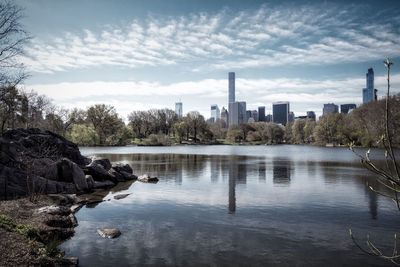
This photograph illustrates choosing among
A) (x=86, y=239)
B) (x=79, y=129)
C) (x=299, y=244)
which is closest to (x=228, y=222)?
(x=299, y=244)

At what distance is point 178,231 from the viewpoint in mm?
12508

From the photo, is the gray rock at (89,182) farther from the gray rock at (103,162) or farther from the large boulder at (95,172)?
the gray rock at (103,162)

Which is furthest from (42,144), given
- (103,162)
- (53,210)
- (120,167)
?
(120,167)

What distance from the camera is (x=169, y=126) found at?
137250mm

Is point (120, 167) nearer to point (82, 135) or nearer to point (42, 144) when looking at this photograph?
point (42, 144)

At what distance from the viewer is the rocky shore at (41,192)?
8.66 meters

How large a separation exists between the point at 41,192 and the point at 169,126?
395ft

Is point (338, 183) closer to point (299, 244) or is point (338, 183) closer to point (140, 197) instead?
point (299, 244)

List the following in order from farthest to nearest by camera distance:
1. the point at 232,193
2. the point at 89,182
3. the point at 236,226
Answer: the point at 89,182, the point at 232,193, the point at 236,226

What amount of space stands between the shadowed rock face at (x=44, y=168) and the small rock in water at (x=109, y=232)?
5.23m

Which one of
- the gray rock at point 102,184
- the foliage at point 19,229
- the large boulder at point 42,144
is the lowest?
the gray rock at point 102,184

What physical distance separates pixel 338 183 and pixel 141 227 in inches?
745

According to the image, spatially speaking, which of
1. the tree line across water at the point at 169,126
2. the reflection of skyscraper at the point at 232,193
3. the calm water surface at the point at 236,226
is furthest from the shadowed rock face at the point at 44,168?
the tree line across water at the point at 169,126

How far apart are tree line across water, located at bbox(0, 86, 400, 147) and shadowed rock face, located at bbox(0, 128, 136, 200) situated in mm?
28694
